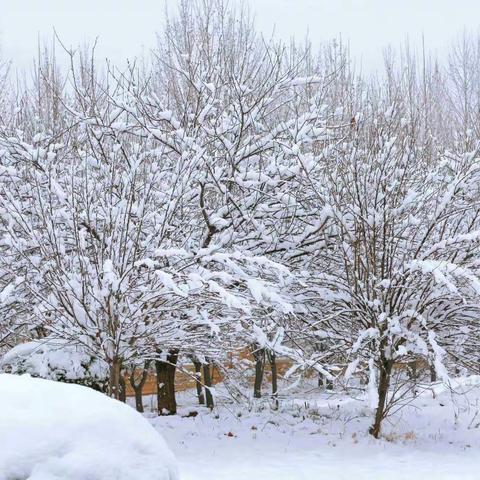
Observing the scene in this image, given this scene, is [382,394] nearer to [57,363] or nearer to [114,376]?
[114,376]

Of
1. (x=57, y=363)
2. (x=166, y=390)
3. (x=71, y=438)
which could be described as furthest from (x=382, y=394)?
(x=71, y=438)

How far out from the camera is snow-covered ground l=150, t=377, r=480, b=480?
6.75 meters

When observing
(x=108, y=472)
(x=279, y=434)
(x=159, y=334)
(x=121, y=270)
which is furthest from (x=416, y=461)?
(x=108, y=472)

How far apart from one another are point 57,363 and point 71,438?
→ 4673 mm

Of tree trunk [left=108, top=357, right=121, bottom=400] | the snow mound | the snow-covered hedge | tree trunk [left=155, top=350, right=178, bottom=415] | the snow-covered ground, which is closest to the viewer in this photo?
the snow mound

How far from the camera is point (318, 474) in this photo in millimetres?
6633

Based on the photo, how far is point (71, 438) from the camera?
11.1 feet

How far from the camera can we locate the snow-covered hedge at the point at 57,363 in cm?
779

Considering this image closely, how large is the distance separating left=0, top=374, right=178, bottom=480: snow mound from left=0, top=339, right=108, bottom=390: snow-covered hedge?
13.6ft

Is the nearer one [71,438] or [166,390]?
[71,438]

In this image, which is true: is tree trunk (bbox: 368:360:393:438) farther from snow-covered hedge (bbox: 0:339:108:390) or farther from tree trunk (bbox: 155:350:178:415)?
snow-covered hedge (bbox: 0:339:108:390)

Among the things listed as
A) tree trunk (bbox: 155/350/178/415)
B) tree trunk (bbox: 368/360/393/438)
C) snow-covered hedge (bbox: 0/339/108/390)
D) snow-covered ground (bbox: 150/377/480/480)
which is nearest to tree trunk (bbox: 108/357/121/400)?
snow-covered hedge (bbox: 0/339/108/390)

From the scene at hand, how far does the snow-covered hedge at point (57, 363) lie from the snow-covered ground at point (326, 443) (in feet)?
3.96

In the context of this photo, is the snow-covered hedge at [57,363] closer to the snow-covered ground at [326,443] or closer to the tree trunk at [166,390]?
the snow-covered ground at [326,443]
